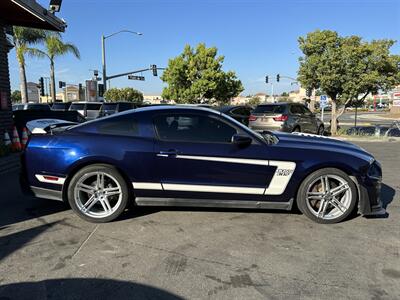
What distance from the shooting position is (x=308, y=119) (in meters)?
15.8

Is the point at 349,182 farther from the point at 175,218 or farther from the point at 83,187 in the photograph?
the point at 83,187

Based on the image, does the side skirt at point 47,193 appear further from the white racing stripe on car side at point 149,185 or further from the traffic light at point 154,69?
the traffic light at point 154,69

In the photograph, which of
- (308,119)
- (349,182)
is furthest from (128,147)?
(308,119)

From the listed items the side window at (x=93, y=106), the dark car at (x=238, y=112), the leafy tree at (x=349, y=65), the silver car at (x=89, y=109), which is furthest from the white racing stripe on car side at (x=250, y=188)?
the side window at (x=93, y=106)

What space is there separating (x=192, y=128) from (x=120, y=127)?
0.94 m

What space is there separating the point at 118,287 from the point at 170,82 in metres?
42.2

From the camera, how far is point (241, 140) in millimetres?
4805

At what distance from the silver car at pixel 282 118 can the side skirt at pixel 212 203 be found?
10.0 metres

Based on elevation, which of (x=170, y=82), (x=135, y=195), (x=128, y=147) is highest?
(x=170, y=82)

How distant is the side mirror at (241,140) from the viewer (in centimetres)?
480

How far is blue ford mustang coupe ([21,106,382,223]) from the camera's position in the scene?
15.8ft

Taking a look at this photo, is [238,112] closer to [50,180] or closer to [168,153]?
[168,153]

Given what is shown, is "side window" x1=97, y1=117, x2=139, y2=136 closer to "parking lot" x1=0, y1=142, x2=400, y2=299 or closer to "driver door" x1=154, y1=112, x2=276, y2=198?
"driver door" x1=154, y1=112, x2=276, y2=198

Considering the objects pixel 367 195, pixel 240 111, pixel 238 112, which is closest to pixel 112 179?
pixel 367 195
